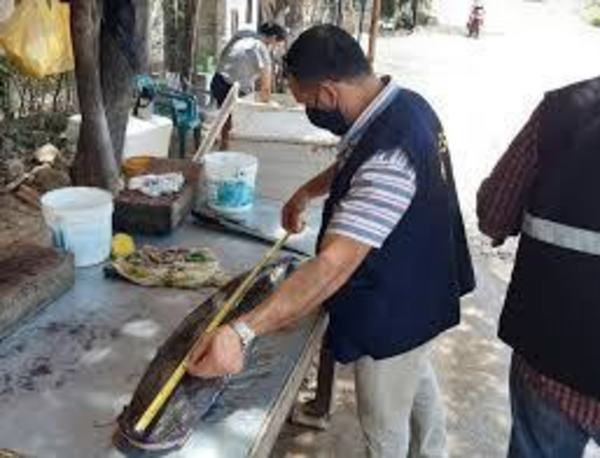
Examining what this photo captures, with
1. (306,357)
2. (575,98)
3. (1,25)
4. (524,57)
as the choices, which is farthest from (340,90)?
(524,57)

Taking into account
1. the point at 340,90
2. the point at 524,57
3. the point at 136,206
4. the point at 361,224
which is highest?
the point at 340,90

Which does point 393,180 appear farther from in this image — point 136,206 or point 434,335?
point 136,206

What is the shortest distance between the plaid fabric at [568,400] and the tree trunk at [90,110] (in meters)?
1.97

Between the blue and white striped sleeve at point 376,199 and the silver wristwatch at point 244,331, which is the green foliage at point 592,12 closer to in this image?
the blue and white striped sleeve at point 376,199

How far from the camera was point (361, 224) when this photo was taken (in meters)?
2.14

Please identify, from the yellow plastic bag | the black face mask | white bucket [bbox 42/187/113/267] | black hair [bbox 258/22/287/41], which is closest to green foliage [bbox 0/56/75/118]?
the yellow plastic bag

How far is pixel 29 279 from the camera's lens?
8.22 ft

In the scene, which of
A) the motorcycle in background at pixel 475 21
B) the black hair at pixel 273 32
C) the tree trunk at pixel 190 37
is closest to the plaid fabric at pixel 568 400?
the black hair at pixel 273 32

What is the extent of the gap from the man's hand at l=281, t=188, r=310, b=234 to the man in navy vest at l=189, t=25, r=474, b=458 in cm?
52

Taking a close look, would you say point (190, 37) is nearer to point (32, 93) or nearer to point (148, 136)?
point (32, 93)

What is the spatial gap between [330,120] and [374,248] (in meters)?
0.44

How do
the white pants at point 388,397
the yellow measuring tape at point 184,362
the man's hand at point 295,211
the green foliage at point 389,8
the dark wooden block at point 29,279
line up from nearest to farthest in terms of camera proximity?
1. the yellow measuring tape at point 184,362
2. the dark wooden block at point 29,279
3. the white pants at point 388,397
4. the man's hand at point 295,211
5. the green foliage at point 389,8

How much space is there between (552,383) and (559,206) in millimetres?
492

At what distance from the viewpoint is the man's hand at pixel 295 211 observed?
3.06m
